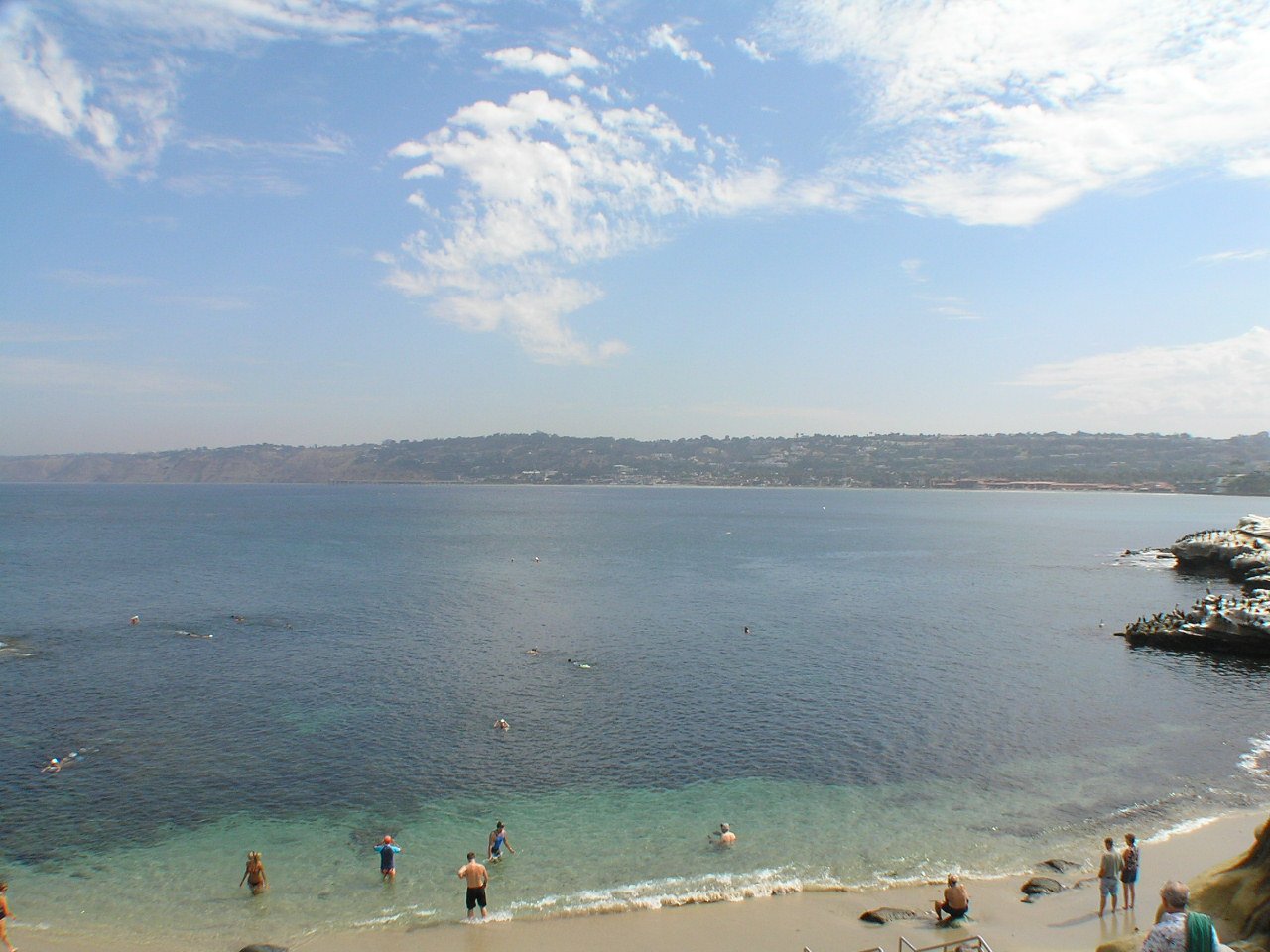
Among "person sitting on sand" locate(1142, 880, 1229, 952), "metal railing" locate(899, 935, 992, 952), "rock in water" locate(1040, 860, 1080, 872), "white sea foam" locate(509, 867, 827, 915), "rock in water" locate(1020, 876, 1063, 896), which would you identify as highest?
"person sitting on sand" locate(1142, 880, 1229, 952)

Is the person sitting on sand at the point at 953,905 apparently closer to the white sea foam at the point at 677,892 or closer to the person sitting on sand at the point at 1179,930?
the white sea foam at the point at 677,892

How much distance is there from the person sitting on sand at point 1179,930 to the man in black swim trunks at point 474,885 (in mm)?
16886

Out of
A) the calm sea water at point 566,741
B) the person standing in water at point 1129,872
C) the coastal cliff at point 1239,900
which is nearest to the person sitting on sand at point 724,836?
the calm sea water at point 566,741

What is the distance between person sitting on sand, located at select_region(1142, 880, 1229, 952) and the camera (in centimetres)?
795

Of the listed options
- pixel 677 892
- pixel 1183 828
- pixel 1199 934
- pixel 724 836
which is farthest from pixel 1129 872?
pixel 1199 934

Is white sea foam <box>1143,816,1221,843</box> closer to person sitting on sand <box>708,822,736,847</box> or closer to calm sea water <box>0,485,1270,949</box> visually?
calm sea water <box>0,485,1270,949</box>

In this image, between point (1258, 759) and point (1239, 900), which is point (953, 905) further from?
point (1258, 759)

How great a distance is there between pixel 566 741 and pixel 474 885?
14.4 m

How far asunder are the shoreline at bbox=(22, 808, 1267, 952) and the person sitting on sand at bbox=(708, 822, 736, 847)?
11.3 feet

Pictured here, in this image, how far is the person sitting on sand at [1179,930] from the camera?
26.1ft

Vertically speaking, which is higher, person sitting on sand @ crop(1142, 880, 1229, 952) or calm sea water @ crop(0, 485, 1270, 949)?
person sitting on sand @ crop(1142, 880, 1229, 952)

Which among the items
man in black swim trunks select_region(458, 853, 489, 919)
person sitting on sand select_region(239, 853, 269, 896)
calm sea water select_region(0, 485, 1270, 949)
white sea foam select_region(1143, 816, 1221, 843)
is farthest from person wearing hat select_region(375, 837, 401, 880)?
white sea foam select_region(1143, 816, 1221, 843)

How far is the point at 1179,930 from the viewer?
8.27m

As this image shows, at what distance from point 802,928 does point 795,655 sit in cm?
3186
